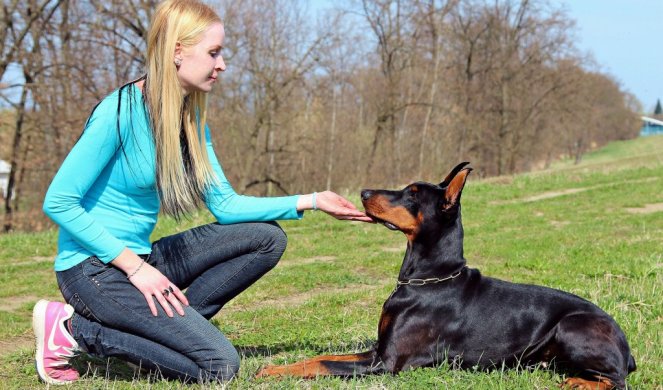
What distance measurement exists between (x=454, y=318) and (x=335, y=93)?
24.3m

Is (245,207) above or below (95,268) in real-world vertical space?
above

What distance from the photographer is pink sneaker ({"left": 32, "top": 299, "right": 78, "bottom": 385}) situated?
3799 mm

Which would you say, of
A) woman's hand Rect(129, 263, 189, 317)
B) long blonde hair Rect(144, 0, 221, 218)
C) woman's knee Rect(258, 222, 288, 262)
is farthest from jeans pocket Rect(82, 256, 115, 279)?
woman's knee Rect(258, 222, 288, 262)

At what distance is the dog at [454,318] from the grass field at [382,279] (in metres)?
0.12

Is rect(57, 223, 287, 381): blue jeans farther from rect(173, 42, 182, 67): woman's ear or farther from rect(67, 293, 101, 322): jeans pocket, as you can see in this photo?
rect(173, 42, 182, 67): woman's ear

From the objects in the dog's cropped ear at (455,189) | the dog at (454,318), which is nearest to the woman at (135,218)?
the dog at (454,318)

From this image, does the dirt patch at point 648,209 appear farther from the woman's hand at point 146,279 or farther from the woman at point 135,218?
the woman's hand at point 146,279

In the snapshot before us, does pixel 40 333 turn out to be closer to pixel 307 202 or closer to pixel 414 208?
pixel 307 202

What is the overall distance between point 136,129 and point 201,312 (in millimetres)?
1255

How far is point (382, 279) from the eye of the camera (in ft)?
26.6

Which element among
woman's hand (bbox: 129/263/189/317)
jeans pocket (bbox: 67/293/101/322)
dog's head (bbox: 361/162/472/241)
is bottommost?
jeans pocket (bbox: 67/293/101/322)

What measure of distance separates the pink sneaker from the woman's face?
4.76 feet

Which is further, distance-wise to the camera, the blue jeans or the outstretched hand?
the outstretched hand

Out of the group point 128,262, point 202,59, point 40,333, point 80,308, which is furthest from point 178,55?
point 40,333
